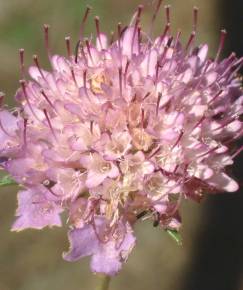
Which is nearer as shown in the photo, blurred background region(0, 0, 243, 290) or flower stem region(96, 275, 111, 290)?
flower stem region(96, 275, 111, 290)

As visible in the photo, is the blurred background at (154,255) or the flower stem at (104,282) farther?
the blurred background at (154,255)

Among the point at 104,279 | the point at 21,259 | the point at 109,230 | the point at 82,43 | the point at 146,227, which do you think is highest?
the point at 82,43

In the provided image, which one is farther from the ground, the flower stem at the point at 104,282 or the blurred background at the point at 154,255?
the flower stem at the point at 104,282

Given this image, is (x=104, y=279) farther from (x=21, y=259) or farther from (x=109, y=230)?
(x=21, y=259)

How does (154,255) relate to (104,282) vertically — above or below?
below

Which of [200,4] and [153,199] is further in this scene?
[200,4]

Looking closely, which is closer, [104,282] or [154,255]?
[104,282]

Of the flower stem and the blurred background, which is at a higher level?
the flower stem

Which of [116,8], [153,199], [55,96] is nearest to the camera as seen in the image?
[153,199]

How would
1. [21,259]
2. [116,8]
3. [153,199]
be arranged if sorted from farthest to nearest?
[116,8] → [21,259] → [153,199]

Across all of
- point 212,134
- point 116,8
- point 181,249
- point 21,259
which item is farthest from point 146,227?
point 212,134

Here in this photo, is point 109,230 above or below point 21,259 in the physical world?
above
